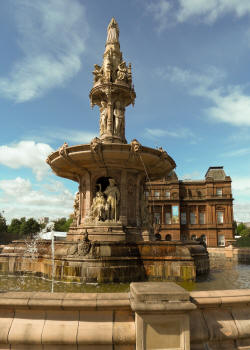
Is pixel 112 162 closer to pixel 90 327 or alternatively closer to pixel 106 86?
pixel 106 86

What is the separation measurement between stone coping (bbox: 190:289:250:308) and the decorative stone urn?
337 inches

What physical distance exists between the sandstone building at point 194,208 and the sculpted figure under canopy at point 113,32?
145 ft

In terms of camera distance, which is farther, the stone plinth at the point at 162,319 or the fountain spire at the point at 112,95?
the fountain spire at the point at 112,95

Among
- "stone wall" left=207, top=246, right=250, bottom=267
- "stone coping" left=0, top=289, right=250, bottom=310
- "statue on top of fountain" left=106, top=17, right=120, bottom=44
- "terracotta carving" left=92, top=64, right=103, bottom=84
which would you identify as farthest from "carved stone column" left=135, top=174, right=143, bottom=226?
"stone wall" left=207, top=246, right=250, bottom=267

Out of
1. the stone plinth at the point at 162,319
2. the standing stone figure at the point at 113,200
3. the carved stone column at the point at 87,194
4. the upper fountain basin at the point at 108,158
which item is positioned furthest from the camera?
the carved stone column at the point at 87,194

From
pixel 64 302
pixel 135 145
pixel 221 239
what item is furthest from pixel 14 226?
pixel 64 302

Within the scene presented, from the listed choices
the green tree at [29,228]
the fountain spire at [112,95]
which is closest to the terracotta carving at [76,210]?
the fountain spire at [112,95]

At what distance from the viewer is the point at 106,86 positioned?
1692 cm

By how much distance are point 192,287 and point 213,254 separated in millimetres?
24711

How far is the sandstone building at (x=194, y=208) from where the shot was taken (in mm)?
61719

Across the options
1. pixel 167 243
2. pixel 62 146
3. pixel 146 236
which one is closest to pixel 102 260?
pixel 167 243

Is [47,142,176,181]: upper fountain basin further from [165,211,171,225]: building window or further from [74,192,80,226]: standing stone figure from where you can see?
[165,211,171,225]: building window

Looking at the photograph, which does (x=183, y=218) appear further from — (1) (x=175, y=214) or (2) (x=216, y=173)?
(2) (x=216, y=173)

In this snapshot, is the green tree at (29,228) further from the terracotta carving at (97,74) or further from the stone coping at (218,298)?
the stone coping at (218,298)
